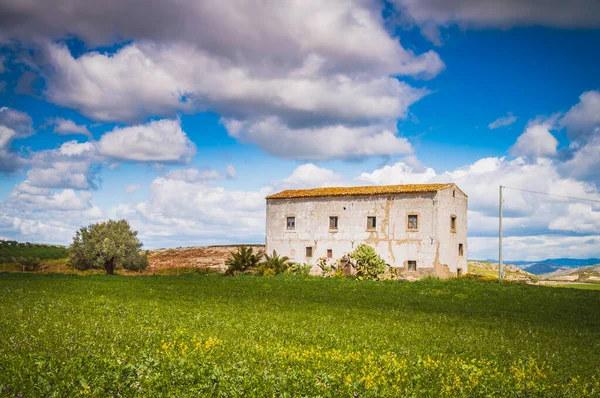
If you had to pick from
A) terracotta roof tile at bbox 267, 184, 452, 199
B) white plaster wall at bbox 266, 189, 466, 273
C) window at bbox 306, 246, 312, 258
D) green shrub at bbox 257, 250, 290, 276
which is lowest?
green shrub at bbox 257, 250, 290, 276

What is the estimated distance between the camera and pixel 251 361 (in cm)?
1105

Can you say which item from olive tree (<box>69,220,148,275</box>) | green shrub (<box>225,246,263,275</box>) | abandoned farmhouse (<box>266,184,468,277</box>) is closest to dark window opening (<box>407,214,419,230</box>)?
abandoned farmhouse (<box>266,184,468,277</box>)

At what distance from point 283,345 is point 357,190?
36.4 m

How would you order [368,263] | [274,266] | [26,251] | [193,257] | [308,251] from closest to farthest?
[368,263] → [274,266] → [308,251] → [193,257] → [26,251]

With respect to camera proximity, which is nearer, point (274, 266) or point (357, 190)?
point (274, 266)

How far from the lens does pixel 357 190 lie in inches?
1924

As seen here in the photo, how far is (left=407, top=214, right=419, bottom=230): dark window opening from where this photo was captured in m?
45.4

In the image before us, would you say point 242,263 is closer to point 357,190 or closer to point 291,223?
point 291,223

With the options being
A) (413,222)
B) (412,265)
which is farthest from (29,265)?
(413,222)

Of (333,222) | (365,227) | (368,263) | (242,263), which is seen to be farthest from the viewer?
(333,222)

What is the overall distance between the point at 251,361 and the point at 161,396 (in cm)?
276

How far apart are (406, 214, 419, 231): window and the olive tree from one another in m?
25.6

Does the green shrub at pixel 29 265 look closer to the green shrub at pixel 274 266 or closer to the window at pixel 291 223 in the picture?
the green shrub at pixel 274 266

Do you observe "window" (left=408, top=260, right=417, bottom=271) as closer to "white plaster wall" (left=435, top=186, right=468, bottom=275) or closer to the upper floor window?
"white plaster wall" (left=435, top=186, right=468, bottom=275)
